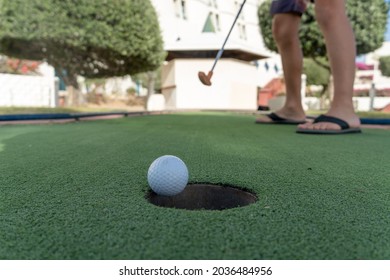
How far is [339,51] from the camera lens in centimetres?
286

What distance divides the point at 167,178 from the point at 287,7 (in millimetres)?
2945

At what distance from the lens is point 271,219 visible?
2.78ft

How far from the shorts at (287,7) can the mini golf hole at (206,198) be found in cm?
281

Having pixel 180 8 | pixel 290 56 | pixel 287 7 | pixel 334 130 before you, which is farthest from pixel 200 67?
pixel 334 130

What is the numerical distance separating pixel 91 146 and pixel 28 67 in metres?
25.9

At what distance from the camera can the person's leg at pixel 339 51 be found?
282 centimetres

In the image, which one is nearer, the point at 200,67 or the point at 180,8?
the point at 200,67

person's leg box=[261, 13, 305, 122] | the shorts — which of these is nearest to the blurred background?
person's leg box=[261, 13, 305, 122]

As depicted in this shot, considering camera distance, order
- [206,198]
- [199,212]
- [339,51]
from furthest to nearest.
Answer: [339,51], [206,198], [199,212]

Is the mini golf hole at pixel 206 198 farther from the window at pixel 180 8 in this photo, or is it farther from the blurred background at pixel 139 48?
the window at pixel 180 8

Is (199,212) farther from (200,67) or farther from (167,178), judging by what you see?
(200,67)

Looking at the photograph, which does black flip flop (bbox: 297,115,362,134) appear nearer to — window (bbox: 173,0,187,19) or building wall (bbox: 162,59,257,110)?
building wall (bbox: 162,59,257,110)

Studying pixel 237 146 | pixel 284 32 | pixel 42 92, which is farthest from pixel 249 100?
pixel 237 146

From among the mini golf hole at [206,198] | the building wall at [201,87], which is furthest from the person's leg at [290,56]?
the building wall at [201,87]
